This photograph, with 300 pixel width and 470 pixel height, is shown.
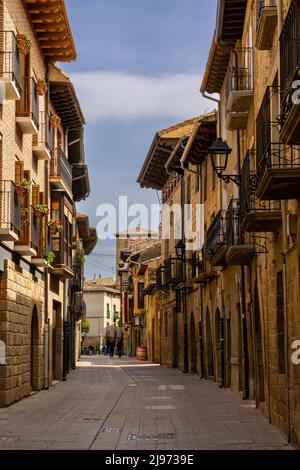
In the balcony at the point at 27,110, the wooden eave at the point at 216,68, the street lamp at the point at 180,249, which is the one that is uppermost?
the wooden eave at the point at 216,68

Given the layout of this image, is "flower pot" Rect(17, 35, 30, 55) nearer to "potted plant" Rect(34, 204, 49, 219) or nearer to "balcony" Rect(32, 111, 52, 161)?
"balcony" Rect(32, 111, 52, 161)

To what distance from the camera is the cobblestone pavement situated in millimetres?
13047

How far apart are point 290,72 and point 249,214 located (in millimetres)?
3485

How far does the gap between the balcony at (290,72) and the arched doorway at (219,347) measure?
1601cm

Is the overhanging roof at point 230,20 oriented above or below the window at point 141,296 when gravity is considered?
above

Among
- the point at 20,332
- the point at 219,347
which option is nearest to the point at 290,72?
the point at 20,332

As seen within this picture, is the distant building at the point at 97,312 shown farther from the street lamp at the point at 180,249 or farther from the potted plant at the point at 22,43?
the potted plant at the point at 22,43

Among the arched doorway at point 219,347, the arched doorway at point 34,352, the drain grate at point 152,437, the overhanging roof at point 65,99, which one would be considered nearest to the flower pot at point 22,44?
the overhanging roof at point 65,99

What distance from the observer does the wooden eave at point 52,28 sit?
23.4m

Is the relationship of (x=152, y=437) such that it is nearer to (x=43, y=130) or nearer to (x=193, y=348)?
(x=43, y=130)

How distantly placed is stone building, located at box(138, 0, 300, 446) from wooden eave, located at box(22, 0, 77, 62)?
3961mm

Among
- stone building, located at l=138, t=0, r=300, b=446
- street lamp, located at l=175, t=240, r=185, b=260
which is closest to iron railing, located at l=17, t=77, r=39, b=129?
stone building, located at l=138, t=0, r=300, b=446

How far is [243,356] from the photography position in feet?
71.4

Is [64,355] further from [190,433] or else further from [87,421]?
[190,433]
